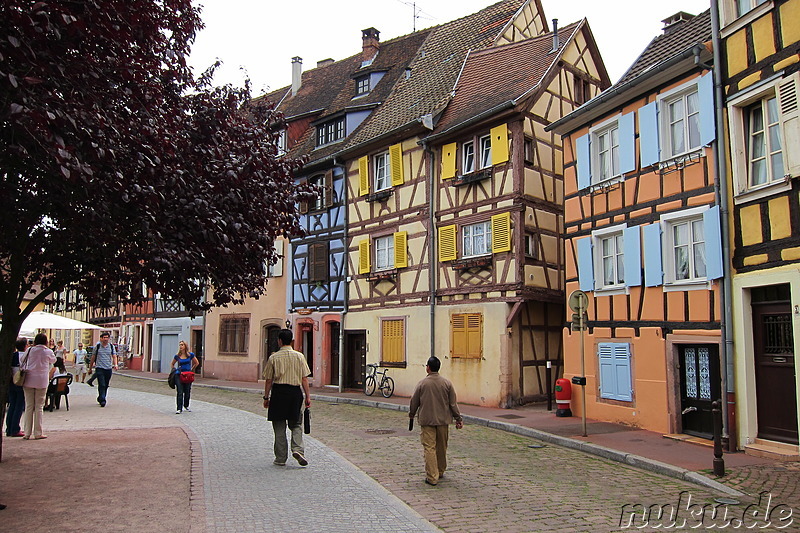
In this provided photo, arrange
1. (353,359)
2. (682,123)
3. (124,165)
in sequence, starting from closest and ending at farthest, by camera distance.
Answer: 1. (124,165)
2. (682,123)
3. (353,359)

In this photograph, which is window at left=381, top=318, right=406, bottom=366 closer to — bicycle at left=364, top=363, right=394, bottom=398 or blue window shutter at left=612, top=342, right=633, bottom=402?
bicycle at left=364, top=363, right=394, bottom=398

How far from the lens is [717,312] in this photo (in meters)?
11.6

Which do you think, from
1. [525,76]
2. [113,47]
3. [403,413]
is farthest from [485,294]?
[113,47]

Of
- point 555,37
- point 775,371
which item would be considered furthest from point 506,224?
point 775,371

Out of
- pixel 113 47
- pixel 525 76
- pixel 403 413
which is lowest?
pixel 403 413

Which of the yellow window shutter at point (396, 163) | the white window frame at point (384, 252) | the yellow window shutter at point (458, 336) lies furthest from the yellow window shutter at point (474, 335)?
the yellow window shutter at point (396, 163)

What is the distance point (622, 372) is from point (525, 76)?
946cm

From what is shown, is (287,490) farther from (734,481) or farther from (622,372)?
(622,372)

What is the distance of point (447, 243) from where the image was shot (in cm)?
1942

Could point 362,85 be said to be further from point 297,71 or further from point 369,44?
point 297,71

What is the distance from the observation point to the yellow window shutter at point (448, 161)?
63.9 ft

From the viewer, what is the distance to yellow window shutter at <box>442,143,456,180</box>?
19.5 metres

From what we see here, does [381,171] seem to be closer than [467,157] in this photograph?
No

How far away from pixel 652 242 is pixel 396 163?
395 inches
